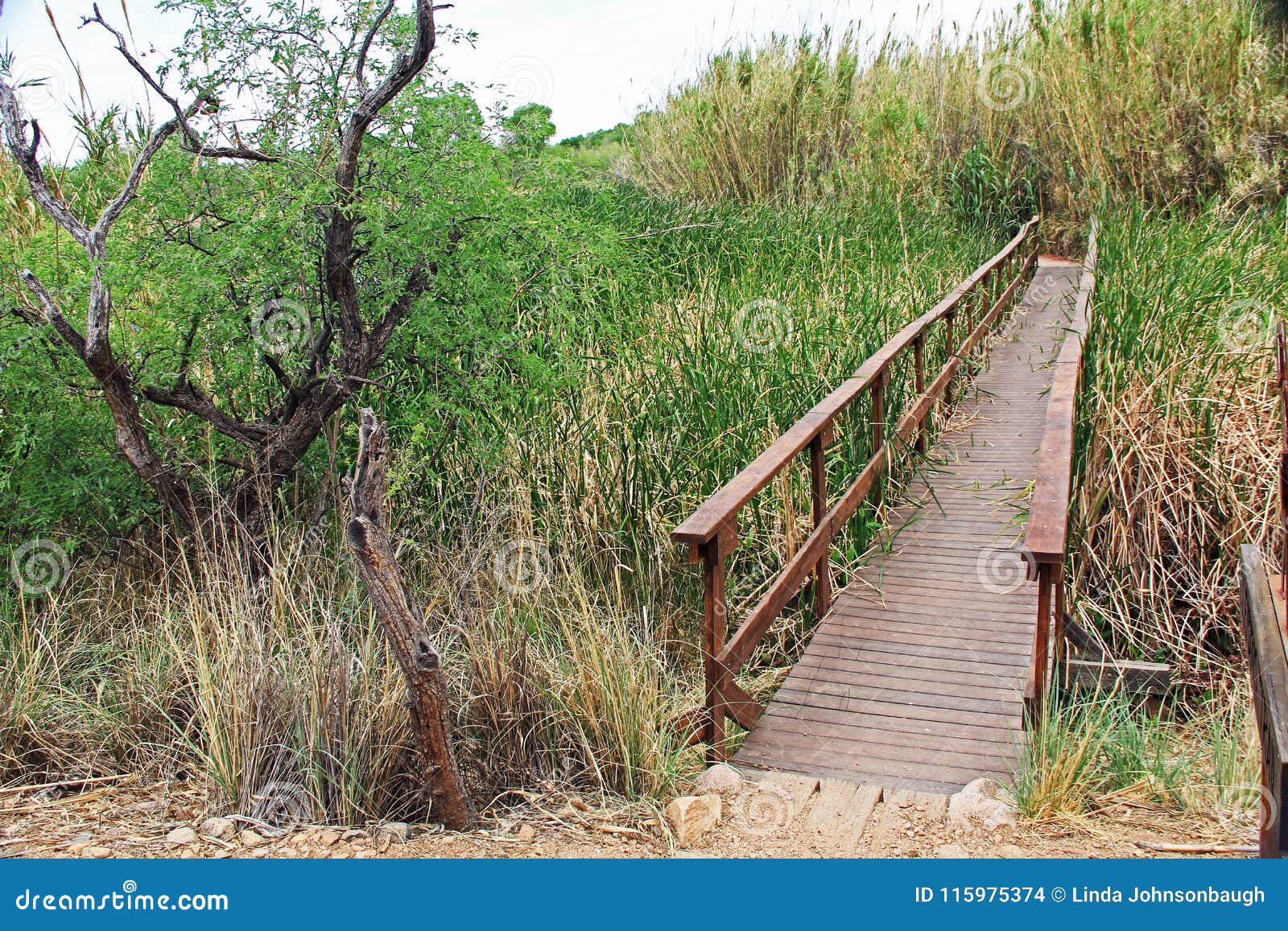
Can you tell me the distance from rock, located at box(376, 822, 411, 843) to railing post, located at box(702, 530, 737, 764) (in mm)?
1064

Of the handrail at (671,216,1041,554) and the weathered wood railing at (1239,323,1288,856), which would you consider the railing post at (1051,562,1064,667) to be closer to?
the weathered wood railing at (1239,323,1288,856)

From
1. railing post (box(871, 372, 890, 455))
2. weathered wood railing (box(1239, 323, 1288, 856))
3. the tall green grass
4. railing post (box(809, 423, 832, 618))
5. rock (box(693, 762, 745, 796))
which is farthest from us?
the tall green grass

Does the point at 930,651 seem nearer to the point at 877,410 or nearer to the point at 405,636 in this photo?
the point at 877,410

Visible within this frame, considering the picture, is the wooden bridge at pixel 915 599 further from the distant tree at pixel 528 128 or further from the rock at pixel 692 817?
the distant tree at pixel 528 128

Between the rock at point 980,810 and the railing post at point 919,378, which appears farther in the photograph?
the railing post at point 919,378

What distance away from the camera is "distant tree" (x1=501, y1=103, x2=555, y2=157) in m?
5.46

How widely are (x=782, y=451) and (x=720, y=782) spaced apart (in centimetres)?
143

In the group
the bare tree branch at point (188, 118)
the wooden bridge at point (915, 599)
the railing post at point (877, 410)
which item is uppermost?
the bare tree branch at point (188, 118)

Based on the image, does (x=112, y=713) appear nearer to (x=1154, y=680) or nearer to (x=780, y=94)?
(x=1154, y=680)

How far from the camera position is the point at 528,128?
18.1 feet

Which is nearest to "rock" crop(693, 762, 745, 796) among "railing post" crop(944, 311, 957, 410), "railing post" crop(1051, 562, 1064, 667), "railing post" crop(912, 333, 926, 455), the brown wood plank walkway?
the brown wood plank walkway

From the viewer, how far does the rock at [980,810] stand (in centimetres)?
347

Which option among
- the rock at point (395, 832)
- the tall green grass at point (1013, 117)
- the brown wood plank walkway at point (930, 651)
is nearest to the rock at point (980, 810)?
the brown wood plank walkway at point (930, 651)

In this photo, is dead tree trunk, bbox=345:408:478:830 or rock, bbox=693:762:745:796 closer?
dead tree trunk, bbox=345:408:478:830
